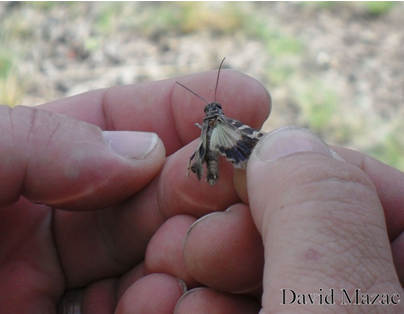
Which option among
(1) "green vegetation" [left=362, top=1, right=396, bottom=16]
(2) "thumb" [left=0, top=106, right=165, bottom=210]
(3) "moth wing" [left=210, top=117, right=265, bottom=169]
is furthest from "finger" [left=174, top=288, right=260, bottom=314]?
(1) "green vegetation" [left=362, top=1, right=396, bottom=16]

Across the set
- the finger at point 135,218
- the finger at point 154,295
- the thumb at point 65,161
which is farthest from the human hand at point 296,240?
the thumb at point 65,161

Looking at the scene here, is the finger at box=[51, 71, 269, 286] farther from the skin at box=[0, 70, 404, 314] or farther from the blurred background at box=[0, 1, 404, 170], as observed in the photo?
the blurred background at box=[0, 1, 404, 170]

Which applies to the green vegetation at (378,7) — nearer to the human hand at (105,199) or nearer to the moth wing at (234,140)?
the human hand at (105,199)

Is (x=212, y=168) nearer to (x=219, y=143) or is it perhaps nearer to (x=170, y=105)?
(x=219, y=143)

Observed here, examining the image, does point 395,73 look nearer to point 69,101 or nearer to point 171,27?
point 171,27

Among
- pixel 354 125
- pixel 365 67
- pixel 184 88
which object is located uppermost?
pixel 184 88

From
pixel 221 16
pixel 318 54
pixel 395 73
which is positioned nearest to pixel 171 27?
pixel 221 16

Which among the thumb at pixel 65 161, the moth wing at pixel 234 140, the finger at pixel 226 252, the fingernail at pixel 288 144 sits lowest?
the finger at pixel 226 252
